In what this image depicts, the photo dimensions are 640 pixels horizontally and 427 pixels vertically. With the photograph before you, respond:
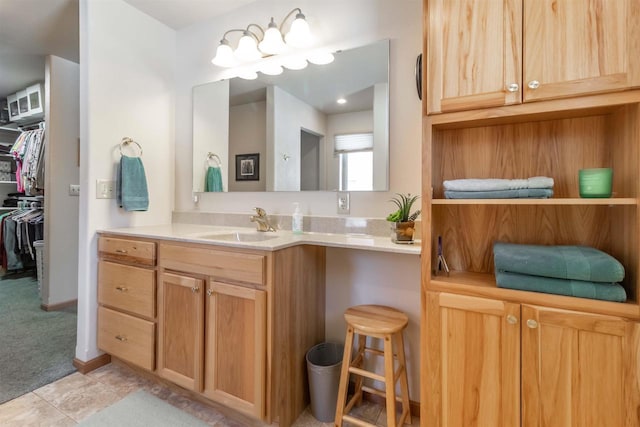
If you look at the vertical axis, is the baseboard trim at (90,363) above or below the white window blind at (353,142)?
below

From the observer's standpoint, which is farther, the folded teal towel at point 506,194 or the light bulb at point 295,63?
the light bulb at point 295,63

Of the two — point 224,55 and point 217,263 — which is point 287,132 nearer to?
point 224,55

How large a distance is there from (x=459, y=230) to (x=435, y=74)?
2.23 ft

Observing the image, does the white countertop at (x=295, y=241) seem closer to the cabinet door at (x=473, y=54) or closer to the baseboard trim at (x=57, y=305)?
the cabinet door at (x=473, y=54)

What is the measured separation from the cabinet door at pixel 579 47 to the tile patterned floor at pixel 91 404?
1617 millimetres

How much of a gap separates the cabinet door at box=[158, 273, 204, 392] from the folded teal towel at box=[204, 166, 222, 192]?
82 cm

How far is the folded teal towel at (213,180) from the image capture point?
230cm

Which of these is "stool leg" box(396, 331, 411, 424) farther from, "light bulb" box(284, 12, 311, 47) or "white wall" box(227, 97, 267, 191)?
"light bulb" box(284, 12, 311, 47)

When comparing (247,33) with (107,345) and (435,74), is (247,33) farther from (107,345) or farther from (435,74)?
(107,345)

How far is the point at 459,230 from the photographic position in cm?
142

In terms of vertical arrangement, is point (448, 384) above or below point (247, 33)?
below

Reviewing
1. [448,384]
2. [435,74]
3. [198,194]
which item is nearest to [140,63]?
[198,194]

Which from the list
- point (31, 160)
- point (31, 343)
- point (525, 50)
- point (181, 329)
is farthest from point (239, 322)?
point (31, 160)

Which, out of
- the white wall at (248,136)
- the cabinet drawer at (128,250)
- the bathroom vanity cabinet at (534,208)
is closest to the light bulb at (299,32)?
the white wall at (248,136)
